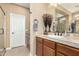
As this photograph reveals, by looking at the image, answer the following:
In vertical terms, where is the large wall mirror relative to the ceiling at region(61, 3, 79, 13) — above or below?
below

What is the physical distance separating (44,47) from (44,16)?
68cm

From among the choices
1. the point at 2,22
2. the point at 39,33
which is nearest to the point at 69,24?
the point at 39,33

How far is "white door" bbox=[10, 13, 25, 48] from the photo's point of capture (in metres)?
2.09

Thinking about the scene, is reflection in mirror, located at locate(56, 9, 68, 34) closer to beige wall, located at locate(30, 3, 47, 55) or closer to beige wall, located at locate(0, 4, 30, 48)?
beige wall, located at locate(30, 3, 47, 55)

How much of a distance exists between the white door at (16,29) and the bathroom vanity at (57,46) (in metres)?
0.46

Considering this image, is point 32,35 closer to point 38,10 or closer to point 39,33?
point 39,33

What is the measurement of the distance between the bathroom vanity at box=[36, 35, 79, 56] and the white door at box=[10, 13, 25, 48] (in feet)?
1.53

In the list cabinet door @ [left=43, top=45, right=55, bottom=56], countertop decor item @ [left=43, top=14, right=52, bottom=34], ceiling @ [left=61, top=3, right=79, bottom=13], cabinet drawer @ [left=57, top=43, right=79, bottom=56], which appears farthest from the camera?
countertop decor item @ [left=43, top=14, right=52, bottom=34]

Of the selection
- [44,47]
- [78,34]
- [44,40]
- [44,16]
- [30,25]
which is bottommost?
[44,47]

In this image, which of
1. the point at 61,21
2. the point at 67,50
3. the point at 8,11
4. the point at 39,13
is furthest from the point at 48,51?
the point at 8,11

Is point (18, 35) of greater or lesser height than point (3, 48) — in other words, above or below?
above

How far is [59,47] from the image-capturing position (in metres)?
1.89

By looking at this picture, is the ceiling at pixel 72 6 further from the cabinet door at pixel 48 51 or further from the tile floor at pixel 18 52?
the tile floor at pixel 18 52

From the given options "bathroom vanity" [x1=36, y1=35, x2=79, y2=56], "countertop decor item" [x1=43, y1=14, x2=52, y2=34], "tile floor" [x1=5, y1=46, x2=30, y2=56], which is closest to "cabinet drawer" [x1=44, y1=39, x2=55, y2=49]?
"bathroom vanity" [x1=36, y1=35, x2=79, y2=56]
